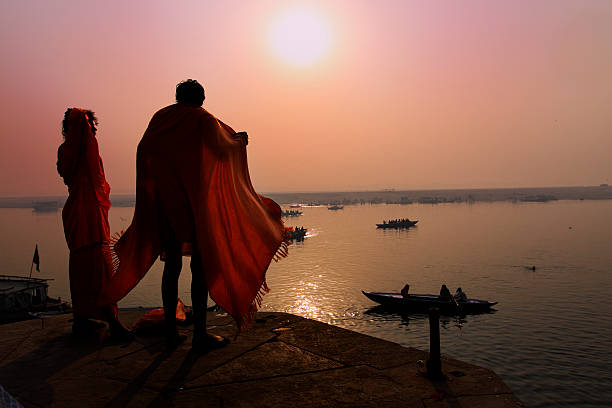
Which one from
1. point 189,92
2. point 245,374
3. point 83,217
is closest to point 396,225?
point 83,217

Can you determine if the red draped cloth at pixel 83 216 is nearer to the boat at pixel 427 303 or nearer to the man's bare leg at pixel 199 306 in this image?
the man's bare leg at pixel 199 306

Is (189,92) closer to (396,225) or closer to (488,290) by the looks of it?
(488,290)

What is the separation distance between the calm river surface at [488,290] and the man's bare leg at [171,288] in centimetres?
2056

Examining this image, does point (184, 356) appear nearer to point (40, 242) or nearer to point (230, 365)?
point (230, 365)

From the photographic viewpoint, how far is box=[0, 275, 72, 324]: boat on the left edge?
2666cm

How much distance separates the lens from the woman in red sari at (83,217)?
4.54 m

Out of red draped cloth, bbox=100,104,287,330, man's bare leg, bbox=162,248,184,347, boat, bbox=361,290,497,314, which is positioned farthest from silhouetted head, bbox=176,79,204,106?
boat, bbox=361,290,497,314

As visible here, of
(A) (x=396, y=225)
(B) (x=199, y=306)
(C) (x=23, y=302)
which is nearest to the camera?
(B) (x=199, y=306)

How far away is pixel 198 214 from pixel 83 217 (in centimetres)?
171

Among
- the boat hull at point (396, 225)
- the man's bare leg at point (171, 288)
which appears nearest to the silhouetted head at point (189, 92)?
the man's bare leg at point (171, 288)

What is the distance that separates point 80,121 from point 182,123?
1464 mm

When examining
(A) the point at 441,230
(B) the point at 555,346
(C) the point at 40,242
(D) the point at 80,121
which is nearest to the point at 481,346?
(B) the point at 555,346

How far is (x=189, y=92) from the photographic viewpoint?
409 cm

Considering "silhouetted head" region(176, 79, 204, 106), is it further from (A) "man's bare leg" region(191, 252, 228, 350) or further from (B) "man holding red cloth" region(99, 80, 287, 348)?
(A) "man's bare leg" region(191, 252, 228, 350)
